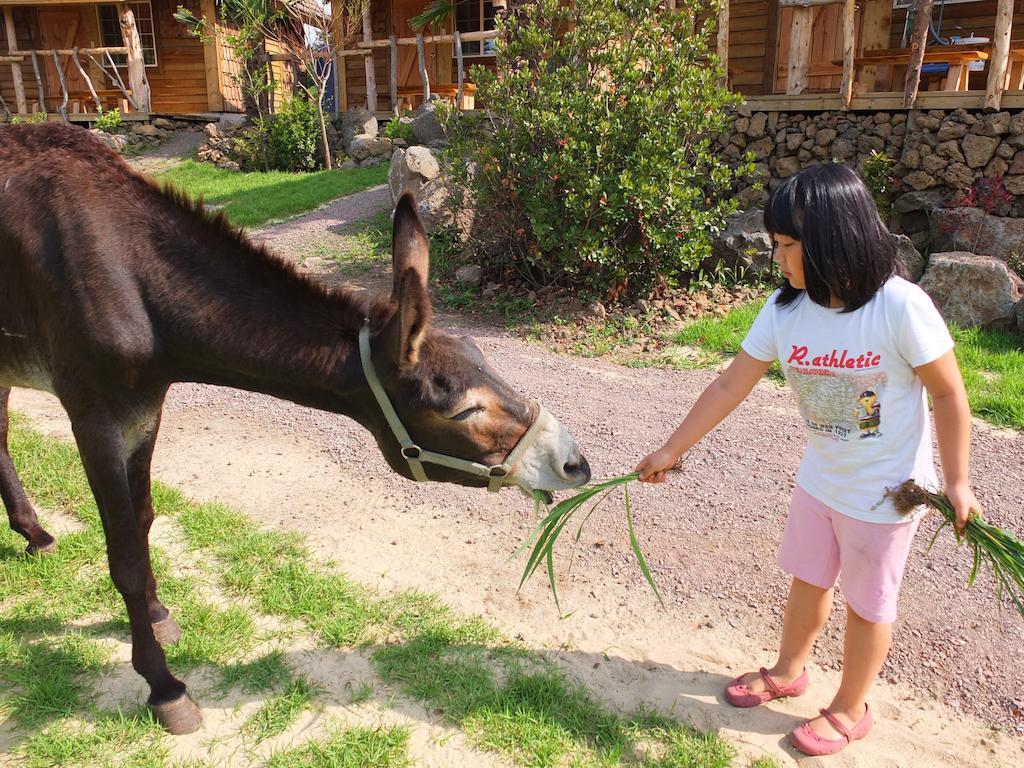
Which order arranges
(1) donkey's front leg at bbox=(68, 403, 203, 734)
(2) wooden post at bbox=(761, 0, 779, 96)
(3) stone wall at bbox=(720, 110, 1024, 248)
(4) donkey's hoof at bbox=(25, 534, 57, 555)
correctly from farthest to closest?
(2) wooden post at bbox=(761, 0, 779, 96)
(3) stone wall at bbox=(720, 110, 1024, 248)
(4) donkey's hoof at bbox=(25, 534, 57, 555)
(1) donkey's front leg at bbox=(68, 403, 203, 734)

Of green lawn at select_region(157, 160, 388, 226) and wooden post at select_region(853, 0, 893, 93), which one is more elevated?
wooden post at select_region(853, 0, 893, 93)

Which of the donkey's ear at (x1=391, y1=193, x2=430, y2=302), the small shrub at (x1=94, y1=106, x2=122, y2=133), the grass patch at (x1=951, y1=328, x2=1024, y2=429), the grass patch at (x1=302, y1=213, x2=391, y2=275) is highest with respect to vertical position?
the small shrub at (x1=94, y1=106, x2=122, y2=133)

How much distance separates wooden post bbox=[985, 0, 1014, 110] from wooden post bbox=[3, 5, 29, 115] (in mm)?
21568

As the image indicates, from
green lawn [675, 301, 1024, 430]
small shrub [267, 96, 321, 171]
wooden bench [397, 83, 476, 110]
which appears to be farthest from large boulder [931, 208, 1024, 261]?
small shrub [267, 96, 321, 171]

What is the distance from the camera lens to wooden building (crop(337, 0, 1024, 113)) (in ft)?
28.1

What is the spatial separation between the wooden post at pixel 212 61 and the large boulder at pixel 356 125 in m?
4.58

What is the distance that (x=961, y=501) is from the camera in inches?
86.0

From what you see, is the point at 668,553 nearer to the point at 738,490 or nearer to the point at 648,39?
the point at 738,490

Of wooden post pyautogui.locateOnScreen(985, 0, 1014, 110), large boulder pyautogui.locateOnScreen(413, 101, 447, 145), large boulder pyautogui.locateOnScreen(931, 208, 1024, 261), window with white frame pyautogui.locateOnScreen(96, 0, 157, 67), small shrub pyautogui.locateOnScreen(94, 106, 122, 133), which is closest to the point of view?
wooden post pyautogui.locateOnScreen(985, 0, 1014, 110)

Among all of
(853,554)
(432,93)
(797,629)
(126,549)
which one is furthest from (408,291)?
(432,93)


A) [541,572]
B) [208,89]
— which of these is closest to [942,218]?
[541,572]

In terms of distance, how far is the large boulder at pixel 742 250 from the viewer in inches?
327

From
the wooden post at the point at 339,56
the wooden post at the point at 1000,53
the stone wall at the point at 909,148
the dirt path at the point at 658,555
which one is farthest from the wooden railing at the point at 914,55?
the wooden post at the point at 339,56

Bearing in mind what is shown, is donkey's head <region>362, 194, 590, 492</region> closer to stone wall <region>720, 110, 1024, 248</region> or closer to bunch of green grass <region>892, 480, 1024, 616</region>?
bunch of green grass <region>892, 480, 1024, 616</region>
